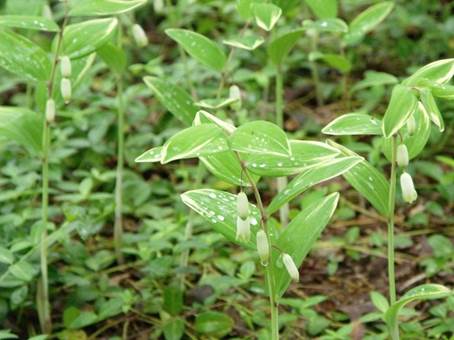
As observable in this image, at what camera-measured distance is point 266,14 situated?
1.97 metres

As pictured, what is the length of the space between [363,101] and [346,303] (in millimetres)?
1226

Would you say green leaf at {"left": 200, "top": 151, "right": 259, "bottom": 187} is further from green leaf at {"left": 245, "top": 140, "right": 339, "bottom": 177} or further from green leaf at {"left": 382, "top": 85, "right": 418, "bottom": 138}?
green leaf at {"left": 382, "top": 85, "right": 418, "bottom": 138}

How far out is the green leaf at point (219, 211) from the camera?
62.9 inches

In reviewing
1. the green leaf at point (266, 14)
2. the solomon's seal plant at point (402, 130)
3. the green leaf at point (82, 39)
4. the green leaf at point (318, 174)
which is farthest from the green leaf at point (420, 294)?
the green leaf at point (82, 39)

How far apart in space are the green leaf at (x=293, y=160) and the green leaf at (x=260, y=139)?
0.11 meters

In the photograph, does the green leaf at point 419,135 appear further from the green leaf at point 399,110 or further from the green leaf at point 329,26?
the green leaf at point 329,26

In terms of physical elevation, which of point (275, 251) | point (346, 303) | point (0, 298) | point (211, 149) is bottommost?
point (346, 303)

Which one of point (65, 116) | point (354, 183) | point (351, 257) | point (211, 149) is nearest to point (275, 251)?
point (354, 183)

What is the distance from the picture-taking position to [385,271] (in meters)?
2.46

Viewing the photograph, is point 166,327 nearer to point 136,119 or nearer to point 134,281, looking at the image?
point 134,281

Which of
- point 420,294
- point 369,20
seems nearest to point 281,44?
point 369,20

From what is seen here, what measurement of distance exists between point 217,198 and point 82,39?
2.04 feet

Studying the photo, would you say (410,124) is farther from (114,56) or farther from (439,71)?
(114,56)

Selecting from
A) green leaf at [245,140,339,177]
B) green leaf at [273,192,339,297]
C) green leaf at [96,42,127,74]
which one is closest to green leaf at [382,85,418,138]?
green leaf at [245,140,339,177]
